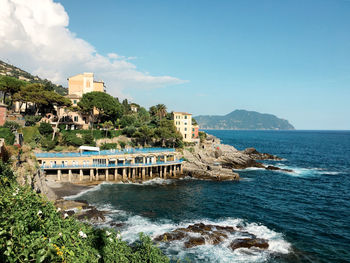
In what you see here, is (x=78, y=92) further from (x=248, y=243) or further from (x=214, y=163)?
(x=248, y=243)

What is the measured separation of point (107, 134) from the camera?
2736 inches

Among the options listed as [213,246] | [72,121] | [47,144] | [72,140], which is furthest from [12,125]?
[213,246]

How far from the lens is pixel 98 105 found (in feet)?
229

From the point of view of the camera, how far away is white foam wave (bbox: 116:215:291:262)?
23.6m

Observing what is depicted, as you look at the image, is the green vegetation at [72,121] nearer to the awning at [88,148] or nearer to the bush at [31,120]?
the bush at [31,120]

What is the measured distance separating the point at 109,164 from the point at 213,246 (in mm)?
33127

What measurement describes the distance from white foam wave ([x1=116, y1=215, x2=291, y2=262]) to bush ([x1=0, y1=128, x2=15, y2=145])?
33.3 metres

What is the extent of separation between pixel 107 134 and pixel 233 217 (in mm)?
48011

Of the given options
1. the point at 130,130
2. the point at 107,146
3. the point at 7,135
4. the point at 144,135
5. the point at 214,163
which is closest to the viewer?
the point at 7,135

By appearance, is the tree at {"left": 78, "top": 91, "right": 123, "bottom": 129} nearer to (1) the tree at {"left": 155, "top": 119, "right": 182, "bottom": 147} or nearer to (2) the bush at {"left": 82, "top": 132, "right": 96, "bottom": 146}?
(2) the bush at {"left": 82, "top": 132, "right": 96, "bottom": 146}

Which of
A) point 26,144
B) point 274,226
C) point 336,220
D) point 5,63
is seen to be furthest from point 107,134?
point 5,63

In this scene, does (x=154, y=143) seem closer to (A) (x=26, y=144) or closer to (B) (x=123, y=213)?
(A) (x=26, y=144)

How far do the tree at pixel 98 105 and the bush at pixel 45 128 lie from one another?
12.5 m

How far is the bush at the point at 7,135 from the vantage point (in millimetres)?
46344
